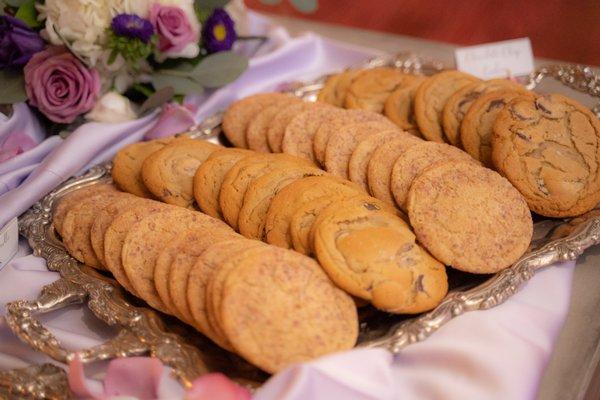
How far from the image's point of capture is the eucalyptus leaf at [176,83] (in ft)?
7.64

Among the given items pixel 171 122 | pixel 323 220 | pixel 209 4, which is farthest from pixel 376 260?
pixel 209 4

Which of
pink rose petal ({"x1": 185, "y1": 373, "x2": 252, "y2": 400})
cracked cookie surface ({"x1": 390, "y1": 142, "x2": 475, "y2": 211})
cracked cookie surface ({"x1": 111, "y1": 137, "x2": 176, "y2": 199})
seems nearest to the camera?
pink rose petal ({"x1": 185, "y1": 373, "x2": 252, "y2": 400})

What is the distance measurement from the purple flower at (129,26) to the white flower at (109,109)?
29cm

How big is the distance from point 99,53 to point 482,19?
2137 millimetres

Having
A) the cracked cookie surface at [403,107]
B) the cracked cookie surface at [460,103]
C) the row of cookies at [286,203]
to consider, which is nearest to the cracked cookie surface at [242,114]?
the row of cookies at [286,203]

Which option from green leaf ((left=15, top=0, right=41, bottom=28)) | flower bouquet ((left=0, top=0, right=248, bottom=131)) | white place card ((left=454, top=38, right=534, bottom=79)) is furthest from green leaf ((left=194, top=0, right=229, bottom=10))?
white place card ((left=454, top=38, right=534, bottom=79))

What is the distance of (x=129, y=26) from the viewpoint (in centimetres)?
202

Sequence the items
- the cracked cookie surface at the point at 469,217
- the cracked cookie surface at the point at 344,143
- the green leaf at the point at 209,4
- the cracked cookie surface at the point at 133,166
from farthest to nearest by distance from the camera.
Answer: the green leaf at the point at 209,4
the cracked cookie surface at the point at 133,166
the cracked cookie surface at the point at 344,143
the cracked cookie surface at the point at 469,217

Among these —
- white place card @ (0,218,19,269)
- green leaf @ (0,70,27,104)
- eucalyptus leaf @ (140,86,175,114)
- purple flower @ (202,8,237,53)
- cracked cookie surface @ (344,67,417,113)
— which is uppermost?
purple flower @ (202,8,237,53)

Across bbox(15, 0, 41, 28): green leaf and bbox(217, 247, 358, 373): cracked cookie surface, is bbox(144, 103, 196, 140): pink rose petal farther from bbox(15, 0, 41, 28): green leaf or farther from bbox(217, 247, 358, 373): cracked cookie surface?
bbox(217, 247, 358, 373): cracked cookie surface

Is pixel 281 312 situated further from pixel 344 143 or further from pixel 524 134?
pixel 524 134

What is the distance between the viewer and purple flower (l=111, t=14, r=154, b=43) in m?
2.02

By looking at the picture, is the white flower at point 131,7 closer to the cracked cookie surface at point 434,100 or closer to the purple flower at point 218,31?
the purple flower at point 218,31

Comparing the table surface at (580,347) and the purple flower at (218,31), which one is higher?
the purple flower at (218,31)
